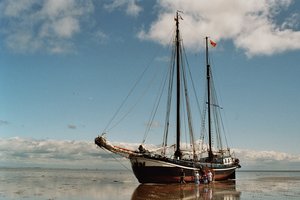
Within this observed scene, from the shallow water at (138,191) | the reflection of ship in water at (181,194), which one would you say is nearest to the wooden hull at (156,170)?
the shallow water at (138,191)

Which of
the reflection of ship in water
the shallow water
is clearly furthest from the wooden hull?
the reflection of ship in water

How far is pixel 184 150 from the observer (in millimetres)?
44438

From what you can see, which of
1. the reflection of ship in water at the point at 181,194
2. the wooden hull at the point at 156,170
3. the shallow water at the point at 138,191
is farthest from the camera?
the wooden hull at the point at 156,170

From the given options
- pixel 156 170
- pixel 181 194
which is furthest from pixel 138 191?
pixel 156 170

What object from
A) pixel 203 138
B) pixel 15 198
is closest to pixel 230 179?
pixel 203 138

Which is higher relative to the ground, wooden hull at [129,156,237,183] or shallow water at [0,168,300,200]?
wooden hull at [129,156,237,183]

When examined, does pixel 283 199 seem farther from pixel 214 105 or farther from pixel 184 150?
pixel 214 105

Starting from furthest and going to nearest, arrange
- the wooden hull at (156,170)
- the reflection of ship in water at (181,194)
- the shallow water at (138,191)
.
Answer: the wooden hull at (156,170) → the shallow water at (138,191) → the reflection of ship in water at (181,194)

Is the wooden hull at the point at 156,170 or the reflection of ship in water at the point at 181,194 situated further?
the wooden hull at the point at 156,170

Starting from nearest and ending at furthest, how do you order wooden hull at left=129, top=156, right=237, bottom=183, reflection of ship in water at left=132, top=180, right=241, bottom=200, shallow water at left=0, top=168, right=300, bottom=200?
reflection of ship in water at left=132, top=180, right=241, bottom=200
shallow water at left=0, top=168, right=300, bottom=200
wooden hull at left=129, top=156, right=237, bottom=183

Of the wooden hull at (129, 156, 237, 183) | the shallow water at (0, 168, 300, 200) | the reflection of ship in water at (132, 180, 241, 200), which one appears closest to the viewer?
the reflection of ship in water at (132, 180, 241, 200)

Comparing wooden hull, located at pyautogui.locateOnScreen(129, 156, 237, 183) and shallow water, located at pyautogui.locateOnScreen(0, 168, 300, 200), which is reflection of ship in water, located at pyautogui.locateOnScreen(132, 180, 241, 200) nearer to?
shallow water, located at pyautogui.locateOnScreen(0, 168, 300, 200)

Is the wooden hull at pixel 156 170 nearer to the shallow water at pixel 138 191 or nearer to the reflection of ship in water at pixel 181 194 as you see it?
the shallow water at pixel 138 191

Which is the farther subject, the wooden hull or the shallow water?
the wooden hull
